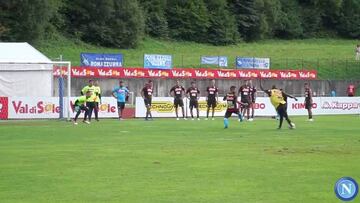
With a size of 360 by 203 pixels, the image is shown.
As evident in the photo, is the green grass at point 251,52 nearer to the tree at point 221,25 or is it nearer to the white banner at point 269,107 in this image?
the tree at point 221,25

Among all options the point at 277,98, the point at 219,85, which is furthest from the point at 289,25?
the point at 277,98

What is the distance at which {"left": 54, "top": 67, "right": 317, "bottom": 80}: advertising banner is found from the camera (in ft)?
193

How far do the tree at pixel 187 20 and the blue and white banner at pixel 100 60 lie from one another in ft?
84.6

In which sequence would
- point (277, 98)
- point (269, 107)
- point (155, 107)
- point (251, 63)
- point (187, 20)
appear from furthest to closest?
point (187, 20) → point (251, 63) → point (269, 107) → point (155, 107) → point (277, 98)

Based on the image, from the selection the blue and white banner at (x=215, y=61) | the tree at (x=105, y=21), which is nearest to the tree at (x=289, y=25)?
the tree at (x=105, y=21)

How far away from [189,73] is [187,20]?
28414 millimetres

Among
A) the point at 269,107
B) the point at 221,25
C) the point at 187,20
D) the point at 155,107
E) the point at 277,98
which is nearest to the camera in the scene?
the point at 277,98

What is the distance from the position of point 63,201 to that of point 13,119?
26463 mm

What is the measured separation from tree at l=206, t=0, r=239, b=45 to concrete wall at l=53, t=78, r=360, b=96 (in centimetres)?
2508

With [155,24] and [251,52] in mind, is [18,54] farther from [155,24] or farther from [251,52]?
[155,24]

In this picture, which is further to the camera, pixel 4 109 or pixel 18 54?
pixel 18 54

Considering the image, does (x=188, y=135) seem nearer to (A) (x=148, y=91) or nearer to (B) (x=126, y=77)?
(A) (x=148, y=91)

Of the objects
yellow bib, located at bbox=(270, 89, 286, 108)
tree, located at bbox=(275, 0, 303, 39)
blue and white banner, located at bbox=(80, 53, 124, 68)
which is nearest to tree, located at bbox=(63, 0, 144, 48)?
blue and white banner, located at bbox=(80, 53, 124, 68)

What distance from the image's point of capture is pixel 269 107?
45.3 metres
